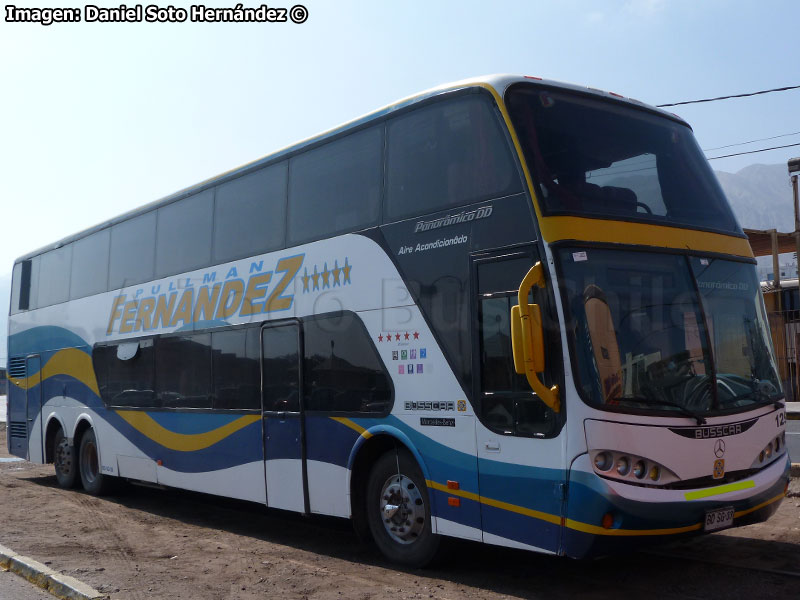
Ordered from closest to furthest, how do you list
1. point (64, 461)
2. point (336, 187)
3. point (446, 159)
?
point (446, 159) → point (336, 187) → point (64, 461)

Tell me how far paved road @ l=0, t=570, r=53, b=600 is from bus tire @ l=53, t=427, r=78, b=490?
718cm

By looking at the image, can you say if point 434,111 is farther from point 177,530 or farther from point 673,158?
point 177,530

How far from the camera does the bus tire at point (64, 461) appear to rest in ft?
48.9

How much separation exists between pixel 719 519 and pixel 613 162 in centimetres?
306

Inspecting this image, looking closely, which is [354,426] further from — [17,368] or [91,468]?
[17,368]

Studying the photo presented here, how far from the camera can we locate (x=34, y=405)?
1622 cm

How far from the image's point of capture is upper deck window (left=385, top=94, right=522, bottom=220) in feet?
23.6

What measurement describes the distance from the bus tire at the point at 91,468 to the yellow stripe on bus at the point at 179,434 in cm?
Answer: 148

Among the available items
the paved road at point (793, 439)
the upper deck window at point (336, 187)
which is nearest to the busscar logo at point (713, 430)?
the upper deck window at point (336, 187)

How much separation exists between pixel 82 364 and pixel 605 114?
10099 mm

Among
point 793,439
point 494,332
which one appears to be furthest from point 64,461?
point 793,439

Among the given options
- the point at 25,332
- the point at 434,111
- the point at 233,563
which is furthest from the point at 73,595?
the point at 25,332

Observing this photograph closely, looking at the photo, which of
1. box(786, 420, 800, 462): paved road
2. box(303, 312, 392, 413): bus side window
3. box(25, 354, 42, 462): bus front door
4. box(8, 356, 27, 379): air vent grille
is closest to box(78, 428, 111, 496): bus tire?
box(25, 354, 42, 462): bus front door

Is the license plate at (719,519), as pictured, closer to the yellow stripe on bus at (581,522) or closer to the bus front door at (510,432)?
Answer: the yellow stripe on bus at (581,522)
